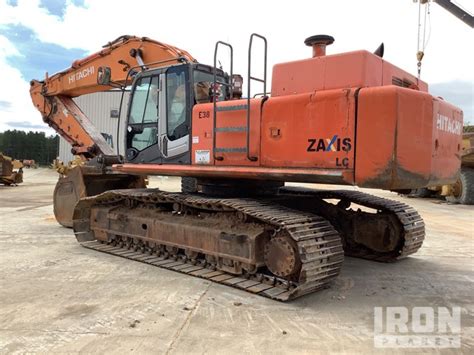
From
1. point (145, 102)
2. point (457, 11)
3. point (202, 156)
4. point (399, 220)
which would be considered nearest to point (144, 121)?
point (145, 102)

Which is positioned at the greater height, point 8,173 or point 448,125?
point 448,125

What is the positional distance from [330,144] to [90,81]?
6.31 meters

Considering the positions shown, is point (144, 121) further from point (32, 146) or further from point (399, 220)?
point (32, 146)

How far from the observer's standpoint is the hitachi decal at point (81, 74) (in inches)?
360

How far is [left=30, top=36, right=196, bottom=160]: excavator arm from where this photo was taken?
25.1 feet

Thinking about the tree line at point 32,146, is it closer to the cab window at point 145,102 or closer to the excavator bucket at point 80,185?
the excavator bucket at point 80,185

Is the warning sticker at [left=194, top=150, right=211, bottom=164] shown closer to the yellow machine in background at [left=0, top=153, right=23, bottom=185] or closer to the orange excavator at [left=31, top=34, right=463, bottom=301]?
the orange excavator at [left=31, top=34, right=463, bottom=301]

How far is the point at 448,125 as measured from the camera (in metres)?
5.15

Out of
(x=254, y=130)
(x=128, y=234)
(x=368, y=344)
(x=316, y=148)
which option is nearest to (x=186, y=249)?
(x=128, y=234)

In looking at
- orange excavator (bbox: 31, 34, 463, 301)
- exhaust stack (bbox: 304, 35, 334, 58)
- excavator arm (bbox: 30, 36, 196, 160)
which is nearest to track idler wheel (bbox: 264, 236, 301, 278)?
orange excavator (bbox: 31, 34, 463, 301)

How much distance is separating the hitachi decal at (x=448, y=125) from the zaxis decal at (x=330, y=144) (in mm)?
1110

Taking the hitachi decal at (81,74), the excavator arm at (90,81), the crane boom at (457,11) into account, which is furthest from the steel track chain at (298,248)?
the crane boom at (457,11)

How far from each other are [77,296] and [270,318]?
2.16 metres

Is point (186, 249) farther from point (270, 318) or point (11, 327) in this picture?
point (11, 327)
